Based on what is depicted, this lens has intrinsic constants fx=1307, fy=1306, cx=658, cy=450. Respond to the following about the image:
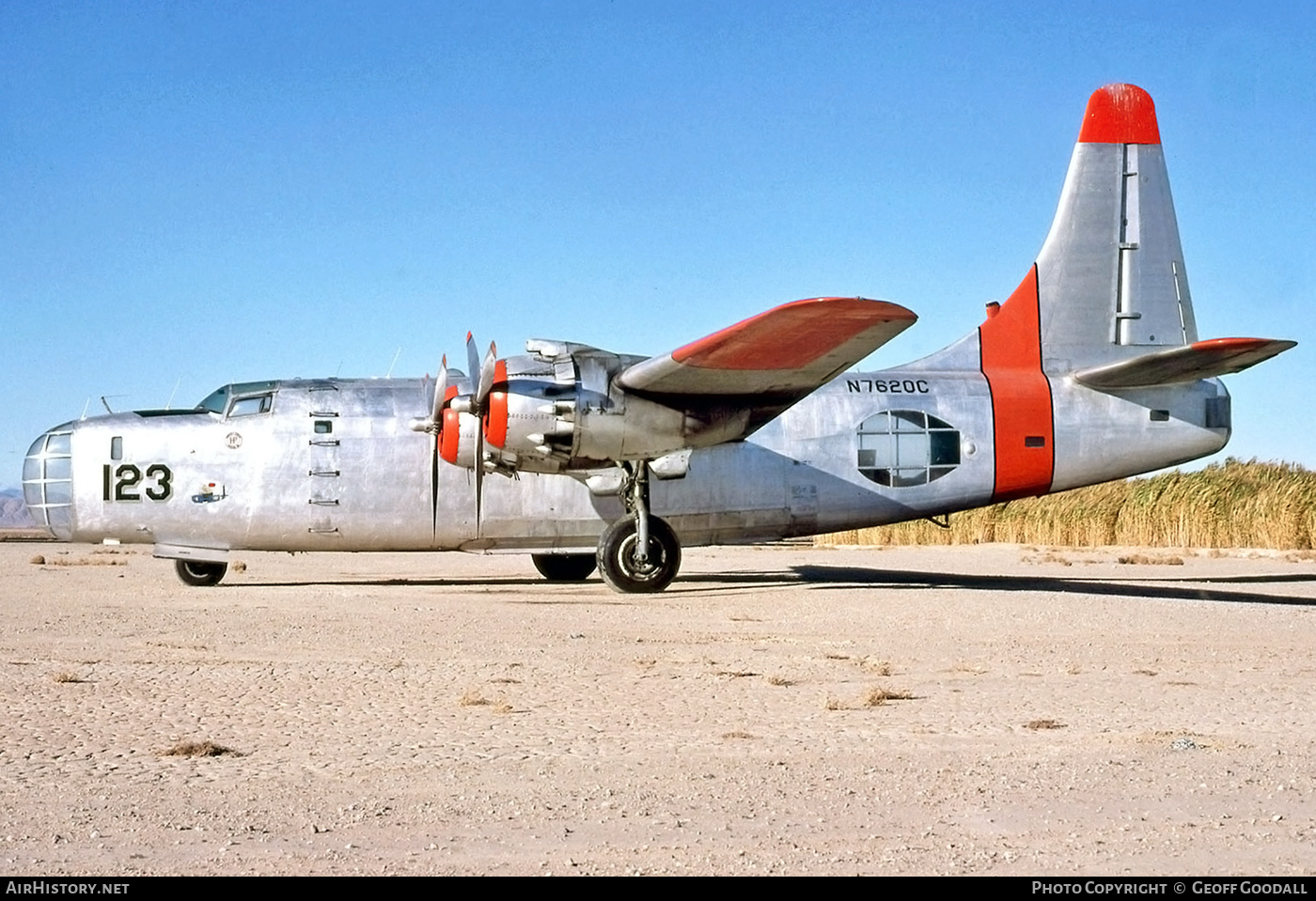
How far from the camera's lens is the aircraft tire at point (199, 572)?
1786cm

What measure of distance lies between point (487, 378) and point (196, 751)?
992cm

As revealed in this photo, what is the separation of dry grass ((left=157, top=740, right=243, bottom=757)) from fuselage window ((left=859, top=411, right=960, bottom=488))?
41.7 ft

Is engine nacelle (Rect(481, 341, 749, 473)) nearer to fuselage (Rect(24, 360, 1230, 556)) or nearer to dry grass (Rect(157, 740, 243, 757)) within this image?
fuselage (Rect(24, 360, 1230, 556))

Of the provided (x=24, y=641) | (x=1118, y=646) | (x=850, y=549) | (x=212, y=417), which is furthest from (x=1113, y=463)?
(x=850, y=549)

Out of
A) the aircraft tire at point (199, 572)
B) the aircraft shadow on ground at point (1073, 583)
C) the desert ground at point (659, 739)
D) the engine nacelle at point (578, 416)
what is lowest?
the desert ground at point (659, 739)

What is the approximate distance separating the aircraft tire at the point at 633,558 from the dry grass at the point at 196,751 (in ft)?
32.4

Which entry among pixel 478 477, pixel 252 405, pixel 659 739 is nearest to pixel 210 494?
pixel 252 405

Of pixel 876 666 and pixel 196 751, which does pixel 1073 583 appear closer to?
pixel 876 666

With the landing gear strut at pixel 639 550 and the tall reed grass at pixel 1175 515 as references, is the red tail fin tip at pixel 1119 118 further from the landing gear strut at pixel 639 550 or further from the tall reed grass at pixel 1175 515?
the tall reed grass at pixel 1175 515

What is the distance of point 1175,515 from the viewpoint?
107 ft

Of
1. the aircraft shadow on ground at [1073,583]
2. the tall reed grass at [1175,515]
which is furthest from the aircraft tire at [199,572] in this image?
the tall reed grass at [1175,515]

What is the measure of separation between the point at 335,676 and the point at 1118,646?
617 centimetres

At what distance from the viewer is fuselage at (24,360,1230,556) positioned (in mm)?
16922

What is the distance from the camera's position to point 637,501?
1609 cm
